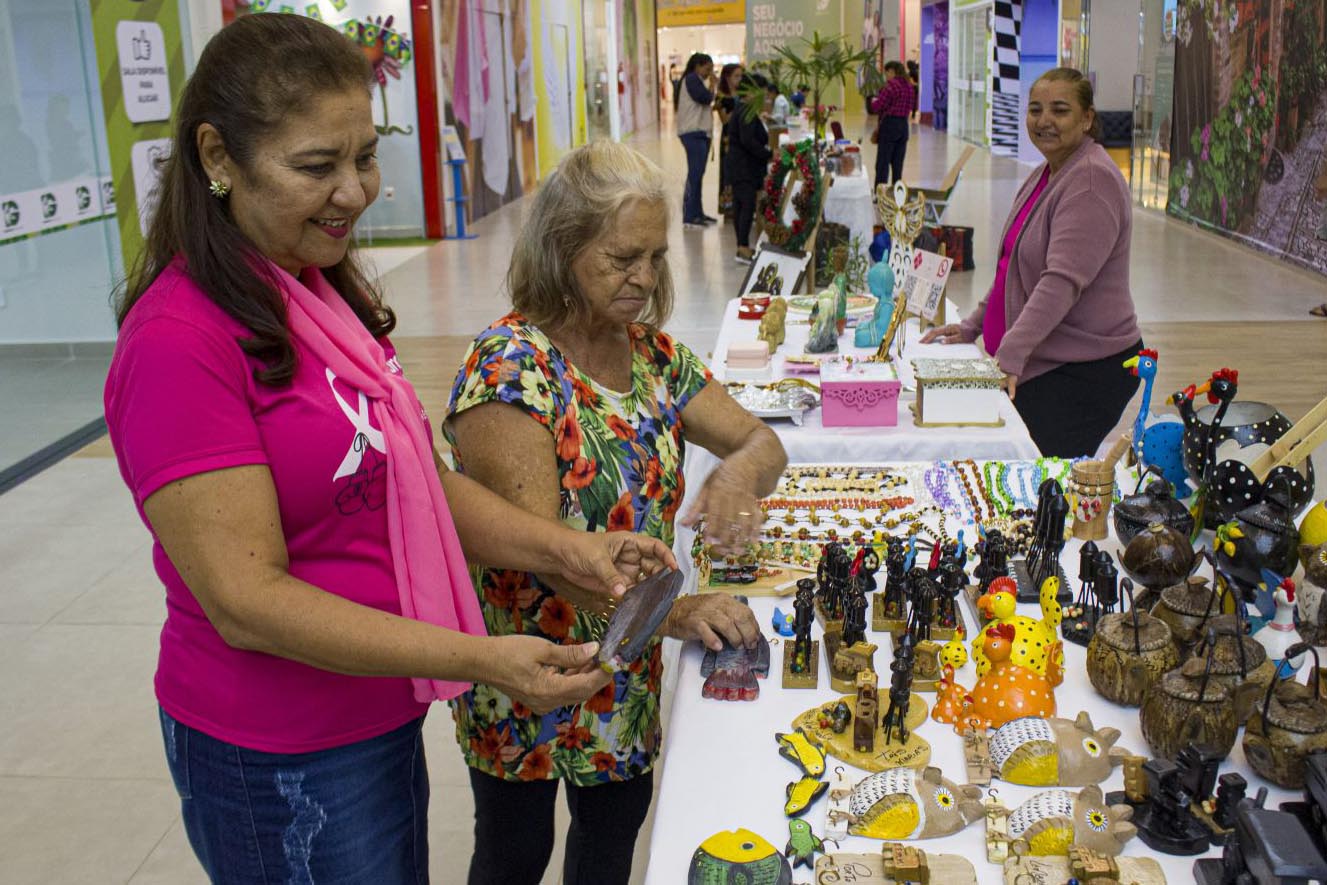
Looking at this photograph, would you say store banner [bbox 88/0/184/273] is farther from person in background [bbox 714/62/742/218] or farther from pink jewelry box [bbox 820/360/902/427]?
person in background [bbox 714/62/742/218]

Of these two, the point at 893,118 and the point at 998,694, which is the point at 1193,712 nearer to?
the point at 998,694

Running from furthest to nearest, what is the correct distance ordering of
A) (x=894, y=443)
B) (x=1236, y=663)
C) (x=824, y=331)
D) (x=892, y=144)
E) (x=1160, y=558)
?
(x=892, y=144), (x=824, y=331), (x=894, y=443), (x=1160, y=558), (x=1236, y=663)

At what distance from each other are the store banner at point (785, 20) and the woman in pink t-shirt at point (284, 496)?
16.0 m

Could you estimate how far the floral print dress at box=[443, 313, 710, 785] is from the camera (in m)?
1.74

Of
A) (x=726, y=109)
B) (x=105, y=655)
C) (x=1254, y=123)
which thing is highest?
(x=726, y=109)

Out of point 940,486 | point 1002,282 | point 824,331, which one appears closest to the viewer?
point 940,486

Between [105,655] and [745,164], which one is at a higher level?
[745,164]

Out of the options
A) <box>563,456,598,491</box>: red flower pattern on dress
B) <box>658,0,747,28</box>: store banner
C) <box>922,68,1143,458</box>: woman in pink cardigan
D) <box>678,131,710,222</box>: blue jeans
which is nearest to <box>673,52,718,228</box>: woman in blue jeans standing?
<box>678,131,710,222</box>: blue jeans

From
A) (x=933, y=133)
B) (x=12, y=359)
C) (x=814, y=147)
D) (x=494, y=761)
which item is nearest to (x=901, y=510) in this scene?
(x=494, y=761)

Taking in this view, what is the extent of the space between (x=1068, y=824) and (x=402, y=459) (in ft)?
A: 2.93

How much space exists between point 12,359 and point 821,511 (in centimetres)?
475

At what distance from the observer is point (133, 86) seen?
6289mm

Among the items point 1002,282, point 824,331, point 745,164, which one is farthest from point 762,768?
point 745,164

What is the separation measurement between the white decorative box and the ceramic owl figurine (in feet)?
5.60
